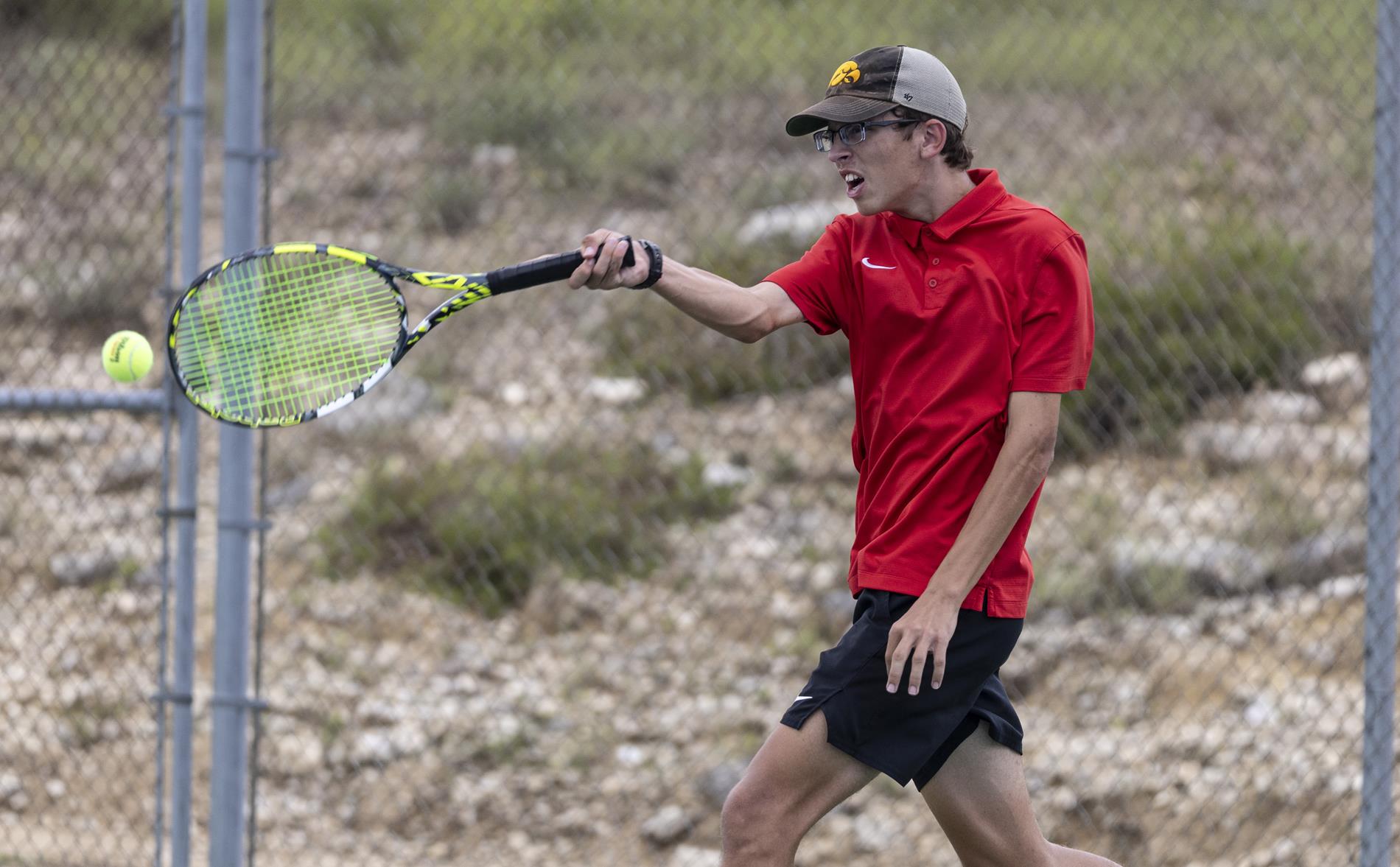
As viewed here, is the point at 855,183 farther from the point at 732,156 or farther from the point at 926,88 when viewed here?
the point at 732,156

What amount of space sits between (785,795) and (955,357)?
86cm

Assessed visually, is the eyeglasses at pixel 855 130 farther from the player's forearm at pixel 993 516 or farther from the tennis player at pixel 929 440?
the player's forearm at pixel 993 516

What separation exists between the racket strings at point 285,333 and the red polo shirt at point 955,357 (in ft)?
3.46

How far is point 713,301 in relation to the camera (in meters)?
2.80

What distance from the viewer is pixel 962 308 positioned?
2.63 meters

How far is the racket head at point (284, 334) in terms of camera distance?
3.08 meters

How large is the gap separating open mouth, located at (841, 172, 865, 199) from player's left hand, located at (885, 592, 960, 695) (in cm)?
76

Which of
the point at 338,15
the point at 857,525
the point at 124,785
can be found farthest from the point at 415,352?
the point at 857,525

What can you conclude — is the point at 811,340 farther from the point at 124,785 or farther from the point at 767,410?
the point at 124,785

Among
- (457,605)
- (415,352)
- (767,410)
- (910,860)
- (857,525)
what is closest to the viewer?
(857,525)

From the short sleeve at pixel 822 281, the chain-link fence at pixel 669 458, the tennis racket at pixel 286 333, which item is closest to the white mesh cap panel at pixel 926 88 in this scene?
the short sleeve at pixel 822 281

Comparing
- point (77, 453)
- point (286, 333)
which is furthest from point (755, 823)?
point (77, 453)

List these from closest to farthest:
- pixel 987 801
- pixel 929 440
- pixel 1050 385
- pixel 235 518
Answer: pixel 1050 385 < pixel 929 440 < pixel 987 801 < pixel 235 518

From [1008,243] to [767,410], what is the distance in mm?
3779
